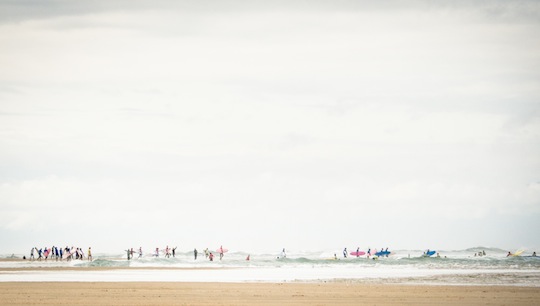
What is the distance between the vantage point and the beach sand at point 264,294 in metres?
24.8

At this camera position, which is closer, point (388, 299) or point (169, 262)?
point (388, 299)

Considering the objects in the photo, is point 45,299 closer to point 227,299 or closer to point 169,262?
point 227,299

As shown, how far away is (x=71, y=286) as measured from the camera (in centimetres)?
3309

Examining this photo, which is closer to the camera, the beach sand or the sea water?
the beach sand

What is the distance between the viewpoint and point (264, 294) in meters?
28.0

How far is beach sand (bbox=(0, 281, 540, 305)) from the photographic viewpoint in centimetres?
2477

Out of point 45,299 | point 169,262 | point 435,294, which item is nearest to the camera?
point 45,299

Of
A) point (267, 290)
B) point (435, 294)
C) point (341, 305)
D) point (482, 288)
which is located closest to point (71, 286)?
point (267, 290)

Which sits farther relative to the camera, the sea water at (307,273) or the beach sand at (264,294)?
the sea water at (307,273)

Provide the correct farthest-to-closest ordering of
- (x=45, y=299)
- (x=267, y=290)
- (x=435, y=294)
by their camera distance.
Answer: (x=267, y=290) → (x=435, y=294) → (x=45, y=299)

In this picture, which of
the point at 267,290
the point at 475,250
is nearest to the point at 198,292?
the point at 267,290

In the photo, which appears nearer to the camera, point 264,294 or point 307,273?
point 264,294

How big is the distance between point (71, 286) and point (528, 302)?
2232 cm

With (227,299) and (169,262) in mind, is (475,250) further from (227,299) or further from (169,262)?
(227,299)
